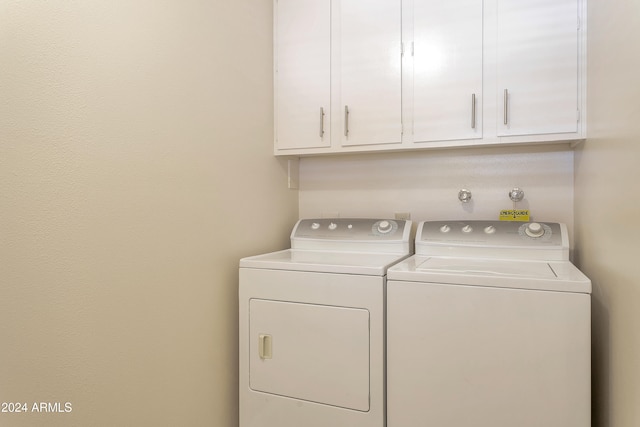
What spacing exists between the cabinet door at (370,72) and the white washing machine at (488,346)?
78 centimetres

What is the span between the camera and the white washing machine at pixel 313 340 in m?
1.41

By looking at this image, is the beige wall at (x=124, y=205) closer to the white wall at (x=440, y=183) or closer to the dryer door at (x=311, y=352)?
the dryer door at (x=311, y=352)

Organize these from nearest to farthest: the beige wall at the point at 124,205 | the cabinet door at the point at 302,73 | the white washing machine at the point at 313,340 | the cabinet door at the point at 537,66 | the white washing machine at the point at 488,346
Answer: 1. the beige wall at the point at 124,205
2. the white washing machine at the point at 488,346
3. the white washing machine at the point at 313,340
4. the cabinet door at the point at 537,66
5. the cabinet door at the point at 302,73

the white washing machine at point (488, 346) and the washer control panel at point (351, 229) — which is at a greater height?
the washer control panel at point (351, 229)

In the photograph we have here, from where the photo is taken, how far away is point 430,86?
179 cm

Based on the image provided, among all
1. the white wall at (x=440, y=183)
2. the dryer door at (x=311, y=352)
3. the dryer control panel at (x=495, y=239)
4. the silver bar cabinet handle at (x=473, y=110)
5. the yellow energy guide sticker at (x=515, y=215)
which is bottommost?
the dryer door at (x=311, y=352)

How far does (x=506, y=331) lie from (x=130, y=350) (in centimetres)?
123

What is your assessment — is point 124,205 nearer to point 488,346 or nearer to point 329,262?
point 329,262

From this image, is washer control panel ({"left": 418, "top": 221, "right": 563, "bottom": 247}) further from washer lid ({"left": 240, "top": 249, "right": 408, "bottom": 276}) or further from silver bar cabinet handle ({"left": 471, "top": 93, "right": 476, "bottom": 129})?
silver bar cabinet handle ({"left": 471, "top": 93, "right": 476, "bottom": 129})

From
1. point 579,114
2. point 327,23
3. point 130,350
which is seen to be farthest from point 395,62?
point 130,350

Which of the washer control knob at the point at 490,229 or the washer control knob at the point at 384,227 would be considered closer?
the washer control knob at the point at 490,229

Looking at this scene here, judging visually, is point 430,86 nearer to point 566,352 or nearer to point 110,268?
point 566,352

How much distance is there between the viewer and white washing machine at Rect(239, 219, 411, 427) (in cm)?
141

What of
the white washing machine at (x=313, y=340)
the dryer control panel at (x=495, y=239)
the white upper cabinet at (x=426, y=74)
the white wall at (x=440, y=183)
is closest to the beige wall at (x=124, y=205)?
the white washing machine at (x=313, y=340)
